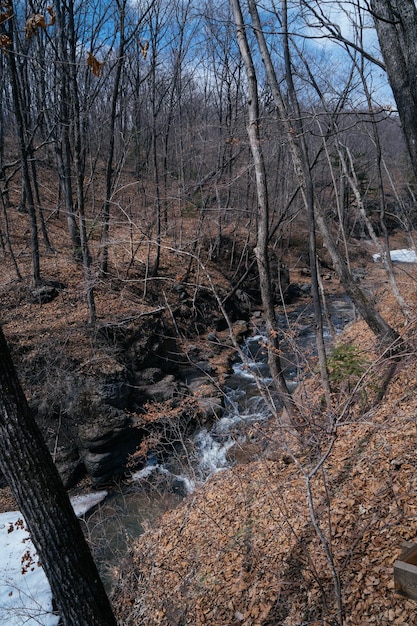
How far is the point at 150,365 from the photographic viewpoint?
13180 mm

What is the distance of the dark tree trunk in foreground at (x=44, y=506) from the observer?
127 inches

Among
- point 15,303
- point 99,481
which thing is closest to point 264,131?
point 99,481

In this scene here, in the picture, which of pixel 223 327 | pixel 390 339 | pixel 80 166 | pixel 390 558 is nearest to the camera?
pixel 390 558

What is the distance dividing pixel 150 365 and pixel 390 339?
719 cm

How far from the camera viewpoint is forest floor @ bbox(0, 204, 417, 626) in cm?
416

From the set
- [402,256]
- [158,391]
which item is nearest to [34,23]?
[158,391]

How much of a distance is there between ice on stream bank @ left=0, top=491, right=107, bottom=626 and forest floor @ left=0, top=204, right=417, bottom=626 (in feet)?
3.33

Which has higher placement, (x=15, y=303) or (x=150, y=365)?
(x=15, y=303)

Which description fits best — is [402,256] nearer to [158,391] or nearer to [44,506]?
[158,391]

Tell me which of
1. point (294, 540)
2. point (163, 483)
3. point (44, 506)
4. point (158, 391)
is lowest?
point (163, 483)

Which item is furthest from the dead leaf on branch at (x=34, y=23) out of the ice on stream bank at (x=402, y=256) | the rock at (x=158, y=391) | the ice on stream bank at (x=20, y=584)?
the ice on stream bank at (x=402, y=256)

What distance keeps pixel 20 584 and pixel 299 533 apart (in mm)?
4750

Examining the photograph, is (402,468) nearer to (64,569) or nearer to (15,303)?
(64,569)

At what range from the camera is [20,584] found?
7.05 metres
